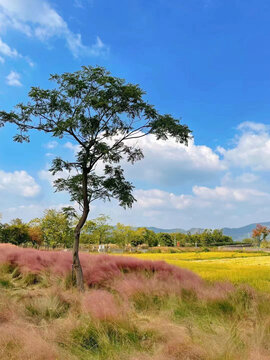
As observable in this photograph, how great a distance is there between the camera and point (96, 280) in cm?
1023

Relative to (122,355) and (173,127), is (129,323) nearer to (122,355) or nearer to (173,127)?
(122,355)

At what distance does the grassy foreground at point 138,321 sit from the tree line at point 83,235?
29.6m

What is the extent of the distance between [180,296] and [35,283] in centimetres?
664

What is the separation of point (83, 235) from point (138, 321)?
2049 inches

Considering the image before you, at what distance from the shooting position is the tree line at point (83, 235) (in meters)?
45.2

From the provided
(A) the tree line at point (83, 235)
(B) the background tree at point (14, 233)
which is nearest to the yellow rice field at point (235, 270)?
(A) the tree line at point (83, 235)

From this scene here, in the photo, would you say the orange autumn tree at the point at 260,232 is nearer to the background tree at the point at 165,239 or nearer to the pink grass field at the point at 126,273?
the background tree at the point at 165,239

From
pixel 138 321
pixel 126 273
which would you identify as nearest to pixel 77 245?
pixel 126 273

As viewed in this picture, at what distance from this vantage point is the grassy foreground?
12.4 ft

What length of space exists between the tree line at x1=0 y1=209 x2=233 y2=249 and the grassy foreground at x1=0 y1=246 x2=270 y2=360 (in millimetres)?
29635

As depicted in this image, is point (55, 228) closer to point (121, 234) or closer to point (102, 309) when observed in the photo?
point (121, 234)

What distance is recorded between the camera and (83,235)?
5600 cm

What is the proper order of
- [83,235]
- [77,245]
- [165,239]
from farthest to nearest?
[165,239], [83,235], [77,245]

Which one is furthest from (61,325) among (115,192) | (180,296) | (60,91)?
(60,91)
